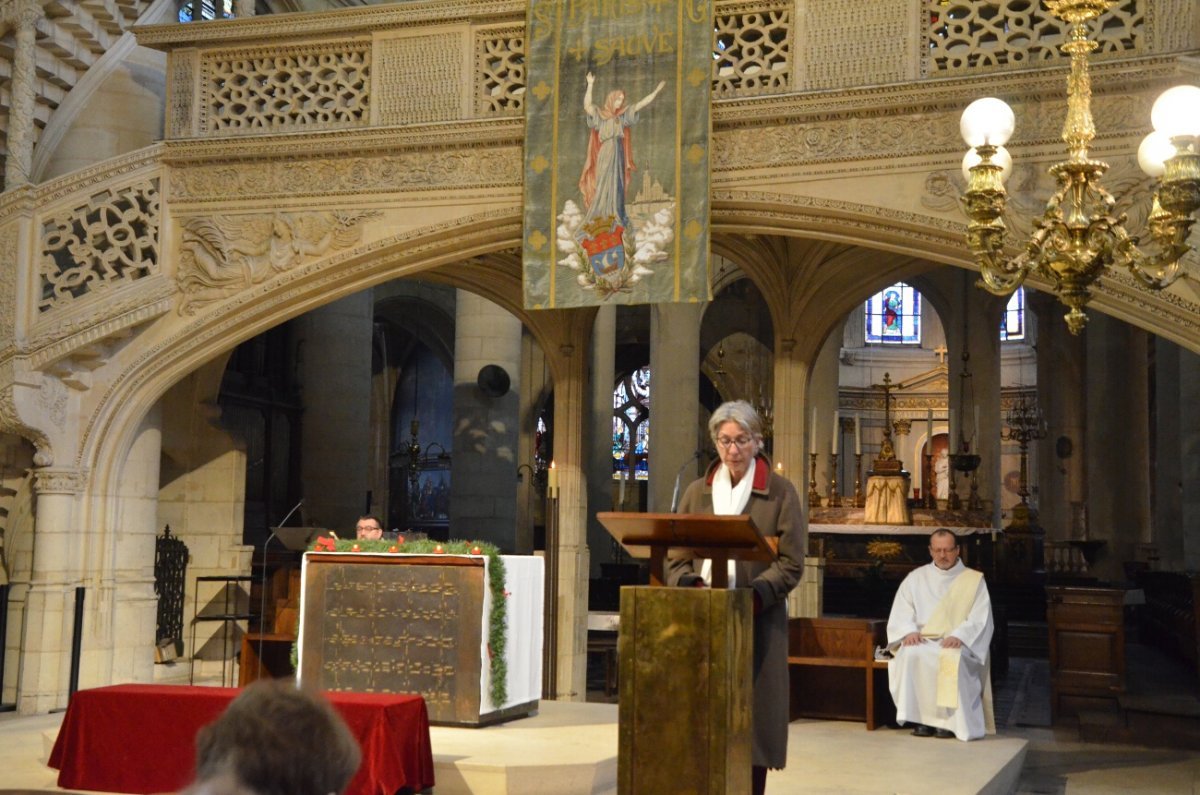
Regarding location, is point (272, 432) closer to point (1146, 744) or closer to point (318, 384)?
point (318, 384)

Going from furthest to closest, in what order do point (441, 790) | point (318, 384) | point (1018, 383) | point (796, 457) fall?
point (1018, 383), point (318, 384), point (796, 457), point (441, 790)

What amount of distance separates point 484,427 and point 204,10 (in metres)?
6.36

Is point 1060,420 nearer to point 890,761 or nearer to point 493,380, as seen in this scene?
point 493,380

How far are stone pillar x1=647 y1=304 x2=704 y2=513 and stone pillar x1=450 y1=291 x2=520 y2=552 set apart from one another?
105 inches

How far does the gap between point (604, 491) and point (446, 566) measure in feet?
40.1

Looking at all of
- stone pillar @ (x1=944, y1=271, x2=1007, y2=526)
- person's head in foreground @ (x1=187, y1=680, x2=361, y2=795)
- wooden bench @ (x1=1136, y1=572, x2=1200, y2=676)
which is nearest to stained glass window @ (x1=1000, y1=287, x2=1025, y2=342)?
stone pillar @ (x1=944, y1=271, x2=1007, y2=526)

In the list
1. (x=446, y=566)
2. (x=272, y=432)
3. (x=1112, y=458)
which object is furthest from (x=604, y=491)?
(x=446, y=566)

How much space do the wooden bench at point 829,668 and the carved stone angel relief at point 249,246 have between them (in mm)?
4437

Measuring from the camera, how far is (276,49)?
10.6 metres

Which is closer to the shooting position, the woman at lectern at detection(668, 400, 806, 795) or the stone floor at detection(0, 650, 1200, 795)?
the woman at lectern at detection(668, 400, 806, 795)

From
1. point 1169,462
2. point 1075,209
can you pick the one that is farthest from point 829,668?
point 1169,462

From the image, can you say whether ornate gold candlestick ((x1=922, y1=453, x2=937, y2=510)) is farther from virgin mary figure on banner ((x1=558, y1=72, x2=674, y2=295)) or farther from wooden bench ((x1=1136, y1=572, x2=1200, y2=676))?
virgin mary figure on banner ((x1=558, y1=72, x2=674, y2=295))

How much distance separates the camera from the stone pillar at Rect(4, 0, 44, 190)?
10.4 metres

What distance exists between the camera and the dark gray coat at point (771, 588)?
471cm
